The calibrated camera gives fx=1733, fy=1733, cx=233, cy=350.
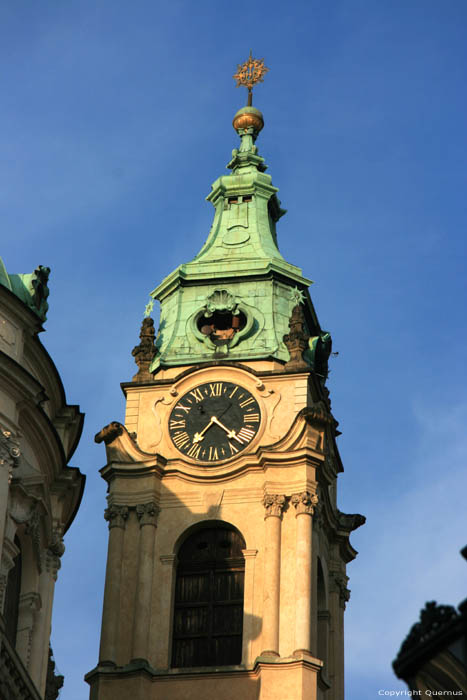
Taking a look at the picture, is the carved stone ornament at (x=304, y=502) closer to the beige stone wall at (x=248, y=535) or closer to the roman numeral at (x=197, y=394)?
the beige stone wall at (x=248, y=535)

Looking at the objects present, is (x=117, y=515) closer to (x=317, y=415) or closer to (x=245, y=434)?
(x=245, y=434)

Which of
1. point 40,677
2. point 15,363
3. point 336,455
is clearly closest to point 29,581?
point 40,677

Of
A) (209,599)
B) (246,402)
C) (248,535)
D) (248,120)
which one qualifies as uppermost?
(248,120)

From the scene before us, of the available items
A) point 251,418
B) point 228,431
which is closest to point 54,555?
point 228,431

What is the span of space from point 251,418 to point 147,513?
326cm

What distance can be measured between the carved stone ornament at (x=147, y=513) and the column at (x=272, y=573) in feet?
8.20

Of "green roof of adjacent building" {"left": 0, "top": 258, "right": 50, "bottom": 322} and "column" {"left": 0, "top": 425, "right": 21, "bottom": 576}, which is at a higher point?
"green roof of adjacent building" {"left": 0, "top": 258, "right": 50, "bottom": 322}

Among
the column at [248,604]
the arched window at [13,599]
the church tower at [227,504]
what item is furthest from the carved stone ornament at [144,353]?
the arched window at [13,599]

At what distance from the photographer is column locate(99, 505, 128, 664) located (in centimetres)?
3638

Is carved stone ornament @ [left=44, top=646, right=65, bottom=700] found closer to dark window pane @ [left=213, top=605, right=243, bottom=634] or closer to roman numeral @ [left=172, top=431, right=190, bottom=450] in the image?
dark window pane @ [left=213, top=605, right=243, bottom=634]

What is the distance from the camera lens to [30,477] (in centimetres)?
3033

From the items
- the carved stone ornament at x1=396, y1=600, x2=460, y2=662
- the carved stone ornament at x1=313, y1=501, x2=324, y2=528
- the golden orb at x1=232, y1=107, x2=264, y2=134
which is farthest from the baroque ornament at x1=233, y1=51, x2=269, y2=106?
the carved stone ornament at x1=396, y1=600, x2=460, y2=662

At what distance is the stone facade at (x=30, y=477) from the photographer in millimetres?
29422

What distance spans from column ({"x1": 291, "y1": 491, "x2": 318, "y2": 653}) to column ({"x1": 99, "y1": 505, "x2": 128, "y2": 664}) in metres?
3.88
